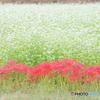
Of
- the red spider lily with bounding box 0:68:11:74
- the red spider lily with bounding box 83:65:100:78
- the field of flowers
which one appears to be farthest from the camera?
the red spider lily with bounding box 0:68:11:74

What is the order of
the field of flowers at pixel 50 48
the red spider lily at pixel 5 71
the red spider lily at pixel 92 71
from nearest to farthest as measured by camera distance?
the red spider lily at pixel 92 71, the field of flowers at pixel 50 48, the red spider lily at pixel 5 71

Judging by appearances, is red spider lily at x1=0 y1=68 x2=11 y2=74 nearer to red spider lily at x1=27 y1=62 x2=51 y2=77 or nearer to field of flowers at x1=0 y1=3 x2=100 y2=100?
field of flowers at x1=0 y1=3 x2=100 y2=100

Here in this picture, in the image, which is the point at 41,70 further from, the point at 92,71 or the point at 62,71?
the point at 92,71

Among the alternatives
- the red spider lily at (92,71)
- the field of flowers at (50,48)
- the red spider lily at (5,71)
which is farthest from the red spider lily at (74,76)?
the red spider lily at (5,71)

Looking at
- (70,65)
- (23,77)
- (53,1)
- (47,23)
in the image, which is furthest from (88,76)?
(53,1)

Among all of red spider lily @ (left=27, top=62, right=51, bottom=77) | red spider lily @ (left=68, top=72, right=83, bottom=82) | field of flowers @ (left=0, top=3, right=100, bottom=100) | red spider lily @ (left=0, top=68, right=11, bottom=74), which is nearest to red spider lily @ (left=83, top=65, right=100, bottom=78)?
field of flowers @ (left=0, top=3, right=100, bottom=100)

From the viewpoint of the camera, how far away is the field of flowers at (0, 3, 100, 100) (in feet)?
27.5

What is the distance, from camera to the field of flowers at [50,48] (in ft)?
27.5

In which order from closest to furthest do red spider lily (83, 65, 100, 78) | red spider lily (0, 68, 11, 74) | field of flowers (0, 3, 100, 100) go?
red spider lily (83, 65, 100, 78) → field of flowers (0, 3, 100, 100) → red spider lily (0, 68, 11, 74)

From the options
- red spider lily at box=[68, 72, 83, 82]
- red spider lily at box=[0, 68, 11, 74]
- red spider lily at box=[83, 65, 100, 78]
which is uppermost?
red spider lily at box=[83, 65, 100, 78]

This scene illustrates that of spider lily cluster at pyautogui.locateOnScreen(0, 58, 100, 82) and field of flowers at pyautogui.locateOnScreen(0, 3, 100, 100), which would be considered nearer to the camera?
spider lily cluster at pyautogui.locateOnScreen(0, 58, 100, 82)

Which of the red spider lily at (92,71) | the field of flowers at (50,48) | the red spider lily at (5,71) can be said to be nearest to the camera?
the red spider lily at (92,71)

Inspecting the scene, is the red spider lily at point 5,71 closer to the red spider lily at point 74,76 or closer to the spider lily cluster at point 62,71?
the spider lily cluster at point 62,71

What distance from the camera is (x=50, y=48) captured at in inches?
422
